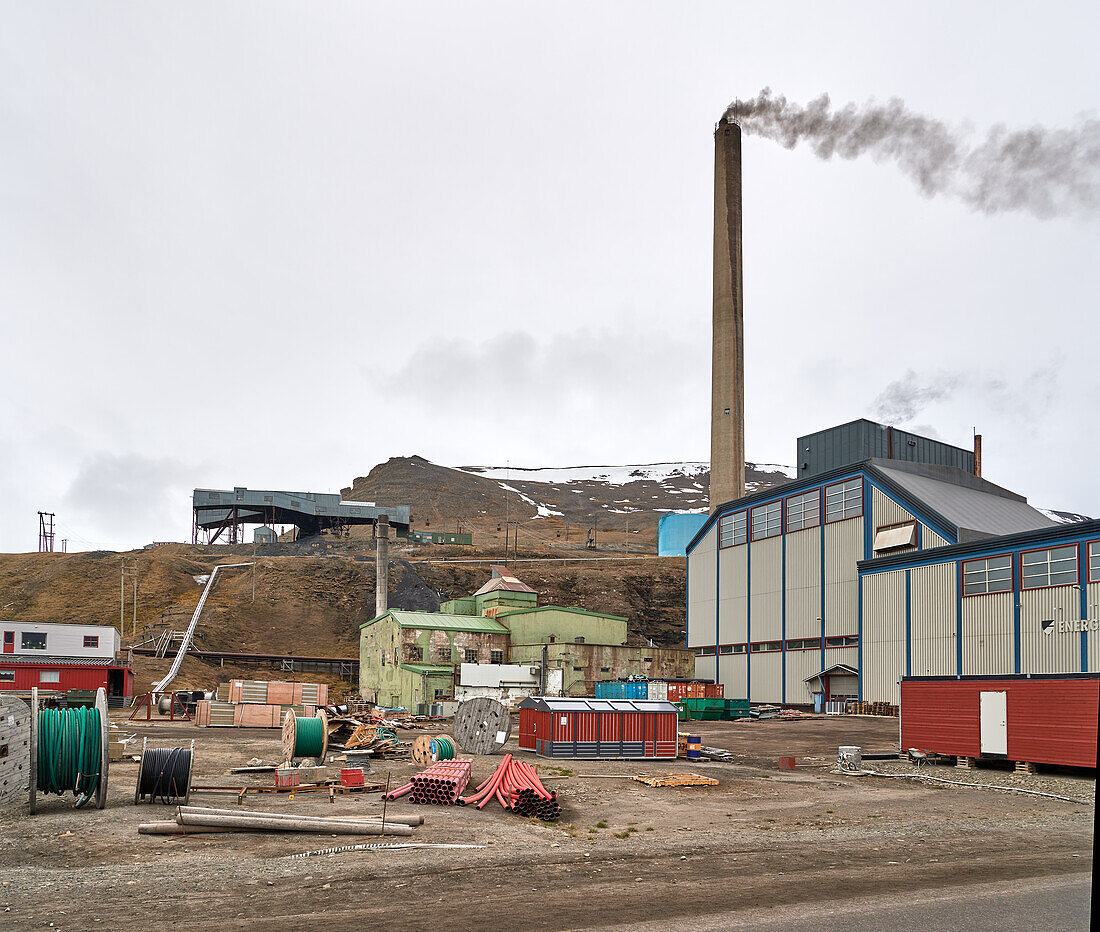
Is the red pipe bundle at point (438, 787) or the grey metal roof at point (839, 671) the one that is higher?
the red pipe bundle at point (438, 787)

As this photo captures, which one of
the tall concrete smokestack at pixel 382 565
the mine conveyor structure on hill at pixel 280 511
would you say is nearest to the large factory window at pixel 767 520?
the tall concrete smokestack at pixel 382 565

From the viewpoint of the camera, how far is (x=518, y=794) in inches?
813

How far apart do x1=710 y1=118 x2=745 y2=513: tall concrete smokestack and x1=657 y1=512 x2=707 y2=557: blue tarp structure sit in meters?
47.6

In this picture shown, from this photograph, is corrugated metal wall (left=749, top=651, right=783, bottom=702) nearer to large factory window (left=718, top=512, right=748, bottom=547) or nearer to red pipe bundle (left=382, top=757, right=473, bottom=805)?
large factory window (left=718, top=512, right=748, bottom=547)

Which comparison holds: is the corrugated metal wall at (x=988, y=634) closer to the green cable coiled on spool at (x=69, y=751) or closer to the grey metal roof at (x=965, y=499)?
the grey metal roof at (x=965, y=499)

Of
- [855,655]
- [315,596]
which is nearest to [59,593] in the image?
[315,596]

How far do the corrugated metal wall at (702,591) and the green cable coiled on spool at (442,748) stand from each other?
42608 mm

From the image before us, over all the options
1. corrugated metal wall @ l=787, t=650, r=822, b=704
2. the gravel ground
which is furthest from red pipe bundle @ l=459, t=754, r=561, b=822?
corrugated metal wall @ l=787, t=650, r=822, b=704

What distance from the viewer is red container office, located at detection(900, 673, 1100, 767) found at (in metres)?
27.8

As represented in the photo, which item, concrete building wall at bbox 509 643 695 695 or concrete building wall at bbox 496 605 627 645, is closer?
concrete building wall at bbox 509 643 695 695

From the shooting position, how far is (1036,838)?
18.6 meters

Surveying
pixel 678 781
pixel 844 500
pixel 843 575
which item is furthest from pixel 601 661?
pixel 678 781

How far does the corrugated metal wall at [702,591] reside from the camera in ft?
228

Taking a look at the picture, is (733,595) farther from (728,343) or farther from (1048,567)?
(1048,567)
